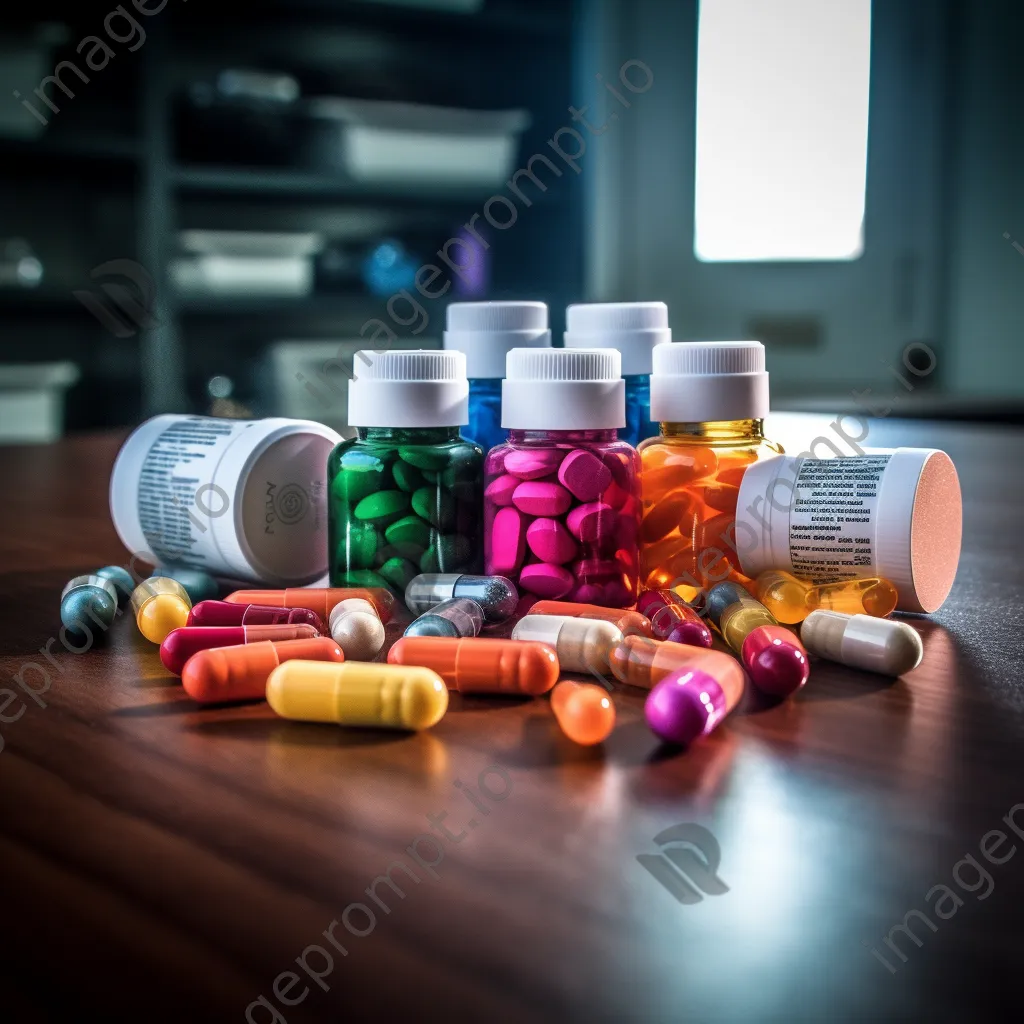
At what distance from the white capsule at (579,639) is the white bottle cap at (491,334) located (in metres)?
0.32

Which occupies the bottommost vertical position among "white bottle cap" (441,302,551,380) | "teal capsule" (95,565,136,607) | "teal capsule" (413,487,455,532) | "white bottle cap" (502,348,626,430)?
"teal capsule" (95,565,136,607)

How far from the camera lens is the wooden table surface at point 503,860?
0.32 meters

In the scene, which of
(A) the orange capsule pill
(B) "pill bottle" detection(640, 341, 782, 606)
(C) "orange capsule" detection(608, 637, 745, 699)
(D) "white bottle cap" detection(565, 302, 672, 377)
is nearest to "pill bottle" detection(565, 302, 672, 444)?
(D) "white bottle cap" detection(565, 302, 672, 377)

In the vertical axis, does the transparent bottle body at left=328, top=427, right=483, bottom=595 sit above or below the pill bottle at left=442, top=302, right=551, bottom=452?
below

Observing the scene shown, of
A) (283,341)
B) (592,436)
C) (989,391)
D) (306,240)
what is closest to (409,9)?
(306,240)

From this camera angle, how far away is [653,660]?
630 mm

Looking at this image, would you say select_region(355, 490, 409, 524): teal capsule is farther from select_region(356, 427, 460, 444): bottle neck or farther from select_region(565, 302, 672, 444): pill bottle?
select_region(565, 302, 672, 444): pill bottle

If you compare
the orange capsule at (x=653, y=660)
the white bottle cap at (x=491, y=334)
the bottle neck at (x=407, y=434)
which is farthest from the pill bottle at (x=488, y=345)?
the orange capsule at (x=653, y=660)

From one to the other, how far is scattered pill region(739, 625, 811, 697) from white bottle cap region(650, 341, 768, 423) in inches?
9.5

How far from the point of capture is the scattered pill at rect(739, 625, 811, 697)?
600mm

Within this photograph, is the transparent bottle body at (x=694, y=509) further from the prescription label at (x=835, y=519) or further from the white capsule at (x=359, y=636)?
the white capsule at (x=359, y=636)

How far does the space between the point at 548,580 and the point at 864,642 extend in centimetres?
23

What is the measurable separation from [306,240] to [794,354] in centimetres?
157

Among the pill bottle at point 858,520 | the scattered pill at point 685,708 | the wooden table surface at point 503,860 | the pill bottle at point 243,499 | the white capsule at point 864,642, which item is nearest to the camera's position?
the wooden table surface at point 503,860
